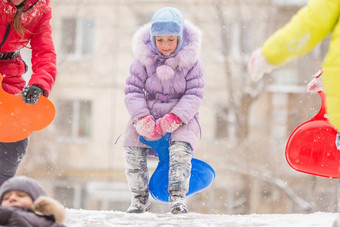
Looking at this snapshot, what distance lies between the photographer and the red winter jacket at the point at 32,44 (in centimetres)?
334

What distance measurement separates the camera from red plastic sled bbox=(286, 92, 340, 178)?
364 cm

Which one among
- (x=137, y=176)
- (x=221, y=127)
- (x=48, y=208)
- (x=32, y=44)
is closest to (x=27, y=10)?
(x=32, y=44)

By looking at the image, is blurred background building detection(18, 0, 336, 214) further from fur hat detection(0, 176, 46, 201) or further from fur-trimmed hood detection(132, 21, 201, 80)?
fur hat detection(0, 176, 46, 201)

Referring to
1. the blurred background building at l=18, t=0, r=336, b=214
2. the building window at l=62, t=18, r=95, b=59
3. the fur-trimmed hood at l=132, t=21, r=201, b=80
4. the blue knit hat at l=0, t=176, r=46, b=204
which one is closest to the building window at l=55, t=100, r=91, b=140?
the blurred background building at l=18, t=0, r=336, b=214

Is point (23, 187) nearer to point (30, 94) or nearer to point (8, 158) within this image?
point (30, 94)

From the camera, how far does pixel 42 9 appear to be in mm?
3438

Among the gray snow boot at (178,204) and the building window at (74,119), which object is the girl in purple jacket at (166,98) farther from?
the building window at (74,119)

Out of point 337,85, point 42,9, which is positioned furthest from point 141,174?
point 337,85

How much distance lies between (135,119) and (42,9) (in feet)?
2.70

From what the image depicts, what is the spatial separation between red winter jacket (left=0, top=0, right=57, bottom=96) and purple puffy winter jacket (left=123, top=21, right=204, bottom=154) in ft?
1.76

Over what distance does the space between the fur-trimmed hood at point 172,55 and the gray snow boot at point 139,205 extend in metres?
0.76

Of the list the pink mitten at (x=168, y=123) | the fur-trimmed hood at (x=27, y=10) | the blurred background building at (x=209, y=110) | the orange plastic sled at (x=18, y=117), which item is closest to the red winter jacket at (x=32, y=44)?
the fur-trimmed hood at (x=27, y=10)

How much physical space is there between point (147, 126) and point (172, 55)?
1.48 ft

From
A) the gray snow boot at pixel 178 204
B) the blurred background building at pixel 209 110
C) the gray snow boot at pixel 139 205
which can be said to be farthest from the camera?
the blurred background building at pixel 209 110
